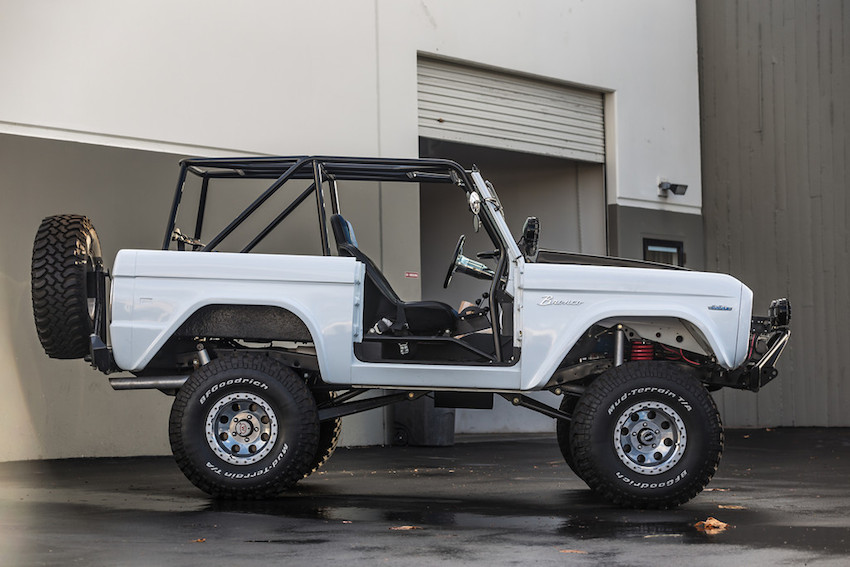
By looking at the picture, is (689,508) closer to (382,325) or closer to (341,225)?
(382,325)

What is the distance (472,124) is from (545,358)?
7.45 metres

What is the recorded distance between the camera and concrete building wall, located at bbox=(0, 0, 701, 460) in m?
10.3

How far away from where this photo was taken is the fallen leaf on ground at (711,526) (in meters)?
5.80

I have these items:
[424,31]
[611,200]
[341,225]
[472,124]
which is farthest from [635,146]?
[341,225]

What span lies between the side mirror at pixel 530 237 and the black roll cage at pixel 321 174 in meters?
0.13

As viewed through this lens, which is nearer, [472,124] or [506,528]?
[506,528]

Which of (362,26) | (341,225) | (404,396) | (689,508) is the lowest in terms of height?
(689,508)

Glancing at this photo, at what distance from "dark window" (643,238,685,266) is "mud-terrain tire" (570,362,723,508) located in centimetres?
929

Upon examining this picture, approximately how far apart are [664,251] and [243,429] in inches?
420

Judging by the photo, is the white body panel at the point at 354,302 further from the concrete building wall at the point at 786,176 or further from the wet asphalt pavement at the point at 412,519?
the concrete building wall at the point at 786,176

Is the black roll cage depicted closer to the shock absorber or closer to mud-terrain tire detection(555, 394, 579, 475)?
the shock absorber

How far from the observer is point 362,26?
12828mm

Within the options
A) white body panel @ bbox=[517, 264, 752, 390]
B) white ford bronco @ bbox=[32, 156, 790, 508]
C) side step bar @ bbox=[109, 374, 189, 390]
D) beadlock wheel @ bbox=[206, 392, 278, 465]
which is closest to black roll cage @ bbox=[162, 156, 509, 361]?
white ford bronco @ bbox=[32, 156, 790, 508]

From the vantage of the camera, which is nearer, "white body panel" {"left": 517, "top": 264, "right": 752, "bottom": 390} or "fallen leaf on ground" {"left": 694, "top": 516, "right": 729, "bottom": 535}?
"fallen leaf on ground" {"left": 694, "top": 516, "right": 729, "bottom": 535}
